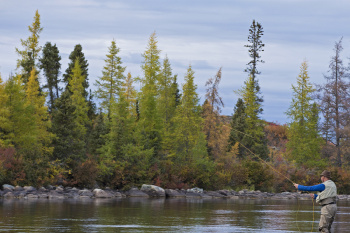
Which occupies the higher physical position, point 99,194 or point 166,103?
point 166,103

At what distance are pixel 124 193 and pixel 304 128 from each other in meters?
34.5

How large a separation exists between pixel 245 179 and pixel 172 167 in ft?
29.8

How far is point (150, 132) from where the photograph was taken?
204 ft

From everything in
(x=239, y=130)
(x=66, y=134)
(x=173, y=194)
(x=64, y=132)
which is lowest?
(x=173, y=194)

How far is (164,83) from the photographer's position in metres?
76.7

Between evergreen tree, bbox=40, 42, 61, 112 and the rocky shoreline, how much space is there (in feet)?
109

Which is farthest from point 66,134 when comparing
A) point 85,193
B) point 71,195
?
point 71,195

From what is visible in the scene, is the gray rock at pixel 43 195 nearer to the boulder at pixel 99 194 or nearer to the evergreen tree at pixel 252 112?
the boulder at pixel 99 194

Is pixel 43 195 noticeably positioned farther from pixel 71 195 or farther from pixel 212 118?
pixel 212 118

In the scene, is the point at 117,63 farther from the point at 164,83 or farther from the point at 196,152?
the point at 196,152

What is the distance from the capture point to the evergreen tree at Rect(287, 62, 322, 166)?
73.4m

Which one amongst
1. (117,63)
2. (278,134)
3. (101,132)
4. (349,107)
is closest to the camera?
(101,132)

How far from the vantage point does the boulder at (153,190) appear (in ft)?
164

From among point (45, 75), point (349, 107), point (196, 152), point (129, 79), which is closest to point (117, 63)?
point (129, 79)
